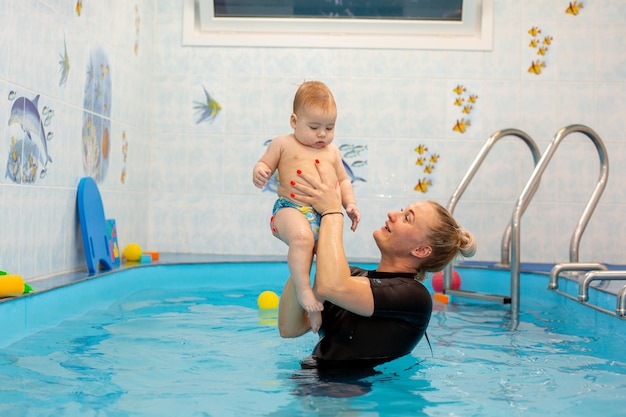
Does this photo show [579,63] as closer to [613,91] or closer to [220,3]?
[613,91]

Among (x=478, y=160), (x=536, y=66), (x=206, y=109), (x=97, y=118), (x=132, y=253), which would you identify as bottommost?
(x=132, y=253)

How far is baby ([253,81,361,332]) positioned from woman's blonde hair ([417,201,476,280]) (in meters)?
0.33

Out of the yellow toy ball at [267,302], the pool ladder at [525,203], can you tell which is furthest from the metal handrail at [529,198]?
the yellow toy ball at [267,302]

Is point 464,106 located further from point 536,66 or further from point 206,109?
point 206,109

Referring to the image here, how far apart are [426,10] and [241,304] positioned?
325 centimetres

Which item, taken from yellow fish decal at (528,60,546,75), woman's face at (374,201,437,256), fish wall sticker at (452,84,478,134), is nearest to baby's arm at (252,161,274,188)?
woman's face at (374,201,437,256)

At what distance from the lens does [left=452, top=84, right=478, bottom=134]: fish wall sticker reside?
667cm

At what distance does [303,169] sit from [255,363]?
33.1 inches

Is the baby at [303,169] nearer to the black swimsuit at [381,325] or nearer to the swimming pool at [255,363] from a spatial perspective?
the black swimsuit at [381,325]

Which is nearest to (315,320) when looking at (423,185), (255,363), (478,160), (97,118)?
(255,363)

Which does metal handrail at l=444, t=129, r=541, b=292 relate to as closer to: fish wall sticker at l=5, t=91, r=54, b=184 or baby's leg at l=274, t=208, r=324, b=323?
fish wall sticker at l=5, t=91, r=54, b=184

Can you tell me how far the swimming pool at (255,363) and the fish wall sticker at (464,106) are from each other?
2.09 m

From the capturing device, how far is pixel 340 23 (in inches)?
265

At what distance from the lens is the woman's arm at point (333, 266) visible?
240cm
